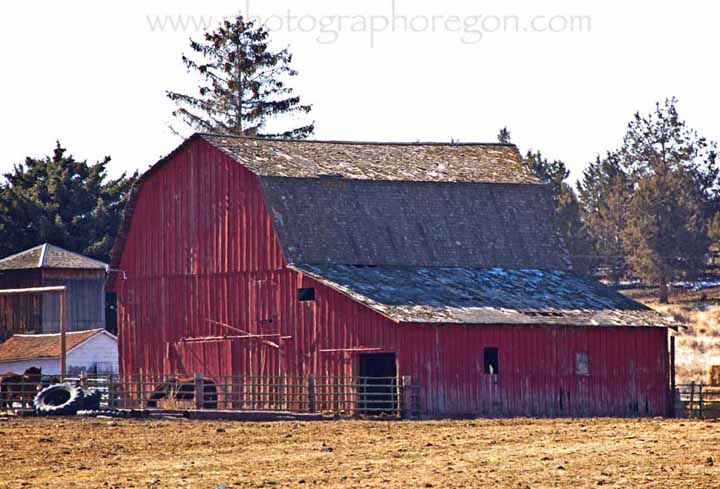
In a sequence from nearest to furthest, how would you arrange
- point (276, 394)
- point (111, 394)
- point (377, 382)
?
1. point (276, 394)
2. point (111, 394)
3. point (377, 382)

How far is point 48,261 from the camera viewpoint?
72.9 meters

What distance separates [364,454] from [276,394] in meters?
15.6

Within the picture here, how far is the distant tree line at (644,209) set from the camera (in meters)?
92.2

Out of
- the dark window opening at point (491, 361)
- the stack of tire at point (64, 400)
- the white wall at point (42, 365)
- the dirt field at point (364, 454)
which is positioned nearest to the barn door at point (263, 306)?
the stack of tire at point (64, 400)

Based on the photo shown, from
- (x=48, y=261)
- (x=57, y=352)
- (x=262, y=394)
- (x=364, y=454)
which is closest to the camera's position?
(x=364, y=454)

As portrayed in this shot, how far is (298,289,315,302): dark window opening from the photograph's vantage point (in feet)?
165

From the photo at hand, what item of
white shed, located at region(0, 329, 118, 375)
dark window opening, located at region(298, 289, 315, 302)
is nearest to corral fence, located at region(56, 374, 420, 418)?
dark window opening, located at region(298, 289, 315, 302)

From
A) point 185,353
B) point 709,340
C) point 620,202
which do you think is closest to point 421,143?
point 185,353

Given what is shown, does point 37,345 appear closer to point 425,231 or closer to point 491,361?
point 425,231

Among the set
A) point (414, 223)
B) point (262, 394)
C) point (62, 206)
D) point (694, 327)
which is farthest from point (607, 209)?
point (262, 394)

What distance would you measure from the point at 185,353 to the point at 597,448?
2339cm

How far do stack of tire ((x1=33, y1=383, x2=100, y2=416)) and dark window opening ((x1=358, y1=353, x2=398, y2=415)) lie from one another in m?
7.47

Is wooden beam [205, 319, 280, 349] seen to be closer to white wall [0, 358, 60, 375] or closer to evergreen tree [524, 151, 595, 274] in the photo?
white wall [0, 358, 60, 375]

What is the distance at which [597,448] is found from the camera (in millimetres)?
33375
